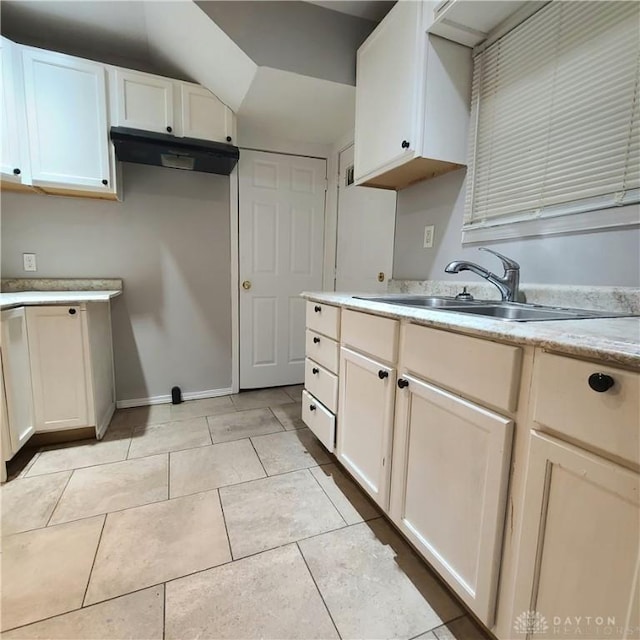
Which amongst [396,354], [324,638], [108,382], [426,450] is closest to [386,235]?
[396,354]

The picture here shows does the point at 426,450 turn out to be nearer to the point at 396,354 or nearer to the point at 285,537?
the point at 396,354

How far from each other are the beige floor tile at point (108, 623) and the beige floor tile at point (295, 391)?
1.77 metres

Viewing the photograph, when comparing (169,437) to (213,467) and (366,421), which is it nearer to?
(213,467)

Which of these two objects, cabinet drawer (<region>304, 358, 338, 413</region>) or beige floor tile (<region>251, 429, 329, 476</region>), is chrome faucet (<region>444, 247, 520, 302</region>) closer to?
cabinet drawer (<region>304, 358, 338, 413</region>)

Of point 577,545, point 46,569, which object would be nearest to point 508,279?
point 577,545

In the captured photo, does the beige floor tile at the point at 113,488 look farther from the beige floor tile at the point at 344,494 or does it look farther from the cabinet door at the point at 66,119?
the cabinet door at the point at 66,119

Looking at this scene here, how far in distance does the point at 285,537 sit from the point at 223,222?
2168 mm

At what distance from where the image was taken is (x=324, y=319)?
5.53 ft

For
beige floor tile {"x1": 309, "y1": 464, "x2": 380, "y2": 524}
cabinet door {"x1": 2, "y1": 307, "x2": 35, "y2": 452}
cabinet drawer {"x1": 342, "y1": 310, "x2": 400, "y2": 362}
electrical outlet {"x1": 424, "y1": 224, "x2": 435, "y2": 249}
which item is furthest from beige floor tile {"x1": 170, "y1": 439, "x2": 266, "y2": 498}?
electrical outlet {"x1": 424, "y1": 224, "x2": 435, "y2": 249}

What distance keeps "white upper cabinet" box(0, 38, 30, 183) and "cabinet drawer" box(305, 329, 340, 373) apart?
1820 mm

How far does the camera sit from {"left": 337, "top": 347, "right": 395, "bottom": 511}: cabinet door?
122 cm

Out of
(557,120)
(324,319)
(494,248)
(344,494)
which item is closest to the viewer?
(557,120)

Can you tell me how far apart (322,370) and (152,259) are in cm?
160

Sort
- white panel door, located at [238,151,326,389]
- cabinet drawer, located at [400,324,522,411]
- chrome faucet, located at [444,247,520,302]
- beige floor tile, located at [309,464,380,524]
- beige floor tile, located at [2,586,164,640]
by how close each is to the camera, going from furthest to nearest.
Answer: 1. white panel door, located at [238,151,326,389]
2. beige floor tile, located at [309,464,380,524]
3. chrome faucet, located at [444,247,520,302]
4. beige floor tile, located at [2,586,164,640]
5. cabinet drawer, located at [400,324,522,411]
